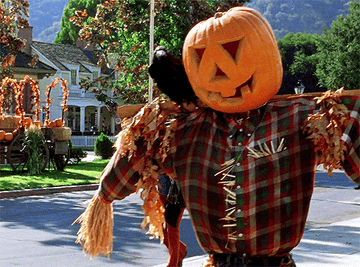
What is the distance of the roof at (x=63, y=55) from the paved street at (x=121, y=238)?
1216 inches

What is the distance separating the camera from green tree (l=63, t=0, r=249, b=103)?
1614cm

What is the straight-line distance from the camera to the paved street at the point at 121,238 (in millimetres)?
6336

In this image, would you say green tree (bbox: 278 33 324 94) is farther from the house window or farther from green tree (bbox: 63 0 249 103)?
green tree (bbox: 63 0 249 103)

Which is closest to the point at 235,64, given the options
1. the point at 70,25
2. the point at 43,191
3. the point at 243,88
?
the point at 243,88

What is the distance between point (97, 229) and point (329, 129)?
1.10 meters

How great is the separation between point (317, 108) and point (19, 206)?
9.47 metres

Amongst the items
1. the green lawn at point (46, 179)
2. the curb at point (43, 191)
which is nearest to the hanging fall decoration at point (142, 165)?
the curb at point (43, 191)

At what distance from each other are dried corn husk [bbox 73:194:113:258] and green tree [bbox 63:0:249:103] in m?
13.2

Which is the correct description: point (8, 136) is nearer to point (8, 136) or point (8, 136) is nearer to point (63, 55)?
point (8, 136)

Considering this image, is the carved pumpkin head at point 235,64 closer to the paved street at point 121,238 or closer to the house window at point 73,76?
the paved street at point 121,238

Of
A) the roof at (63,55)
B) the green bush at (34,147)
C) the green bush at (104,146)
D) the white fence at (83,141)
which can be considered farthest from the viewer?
the roof at (63,55)

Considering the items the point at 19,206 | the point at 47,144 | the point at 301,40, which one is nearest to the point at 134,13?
the point at 47,144

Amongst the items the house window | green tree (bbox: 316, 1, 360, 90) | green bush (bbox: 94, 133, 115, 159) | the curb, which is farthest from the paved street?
A: the house window

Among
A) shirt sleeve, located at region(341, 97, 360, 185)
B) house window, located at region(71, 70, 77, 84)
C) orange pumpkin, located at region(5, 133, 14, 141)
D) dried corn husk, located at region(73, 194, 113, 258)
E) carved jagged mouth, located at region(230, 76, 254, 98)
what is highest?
house window, located at region(71, 70, 77, 84)
